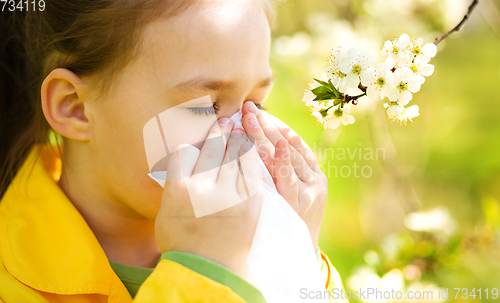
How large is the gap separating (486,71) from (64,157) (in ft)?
6.63

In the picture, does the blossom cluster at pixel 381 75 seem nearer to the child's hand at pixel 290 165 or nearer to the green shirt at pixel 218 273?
the child's hand at pixel 290 165

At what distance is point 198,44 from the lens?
2.20 feet

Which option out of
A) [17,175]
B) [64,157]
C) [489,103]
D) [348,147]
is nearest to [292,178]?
[64,157]

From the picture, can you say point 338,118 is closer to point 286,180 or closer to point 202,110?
point 286,180

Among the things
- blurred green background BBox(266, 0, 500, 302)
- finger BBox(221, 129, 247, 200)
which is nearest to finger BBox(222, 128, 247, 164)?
finger BBox(221, 129, 247, 200)

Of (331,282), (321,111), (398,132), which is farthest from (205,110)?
(398,132)

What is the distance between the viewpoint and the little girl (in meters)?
→ 0.61

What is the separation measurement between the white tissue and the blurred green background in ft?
2.29

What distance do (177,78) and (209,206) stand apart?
10.0 inches

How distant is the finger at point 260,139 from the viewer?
71 centimetres

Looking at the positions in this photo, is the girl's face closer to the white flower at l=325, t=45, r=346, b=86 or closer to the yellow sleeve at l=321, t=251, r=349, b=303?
the white flower at l=325, t=45, r=346, b=86

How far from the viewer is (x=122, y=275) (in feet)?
2.76

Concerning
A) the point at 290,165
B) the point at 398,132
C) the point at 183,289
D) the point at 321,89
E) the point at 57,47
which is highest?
the point at 398,132

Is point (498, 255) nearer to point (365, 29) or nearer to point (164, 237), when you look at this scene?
point (365, 29)
